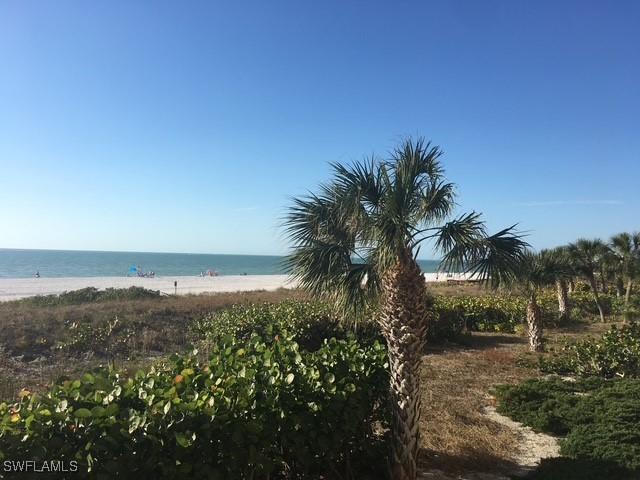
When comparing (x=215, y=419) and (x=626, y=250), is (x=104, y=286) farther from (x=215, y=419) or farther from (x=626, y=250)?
A: (x=215, y=419)

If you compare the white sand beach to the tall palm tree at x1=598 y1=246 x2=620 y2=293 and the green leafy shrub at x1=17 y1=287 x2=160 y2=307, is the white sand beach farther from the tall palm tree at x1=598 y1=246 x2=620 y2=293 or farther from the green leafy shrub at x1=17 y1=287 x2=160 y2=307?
the tall palm tree at x1=598 y1=246 x2=620 y2=293

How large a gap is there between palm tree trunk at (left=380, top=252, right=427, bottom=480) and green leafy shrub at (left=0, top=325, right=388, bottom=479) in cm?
29

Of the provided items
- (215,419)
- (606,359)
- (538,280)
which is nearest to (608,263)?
(538,280)

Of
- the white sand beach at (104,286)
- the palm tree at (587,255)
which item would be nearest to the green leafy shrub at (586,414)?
the palm tree at (587,255)

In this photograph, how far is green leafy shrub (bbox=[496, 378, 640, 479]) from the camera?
5.59 meters

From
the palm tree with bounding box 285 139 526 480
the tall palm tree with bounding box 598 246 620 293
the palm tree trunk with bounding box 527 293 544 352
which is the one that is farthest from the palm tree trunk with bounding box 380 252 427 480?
the tall palm tree with bounding box 598 246 620 293

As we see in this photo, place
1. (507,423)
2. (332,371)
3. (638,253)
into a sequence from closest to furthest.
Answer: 1. (332,371)
2. (507,423)
3. (638,253)

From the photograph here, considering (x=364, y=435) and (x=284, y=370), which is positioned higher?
(x=284, y=370)

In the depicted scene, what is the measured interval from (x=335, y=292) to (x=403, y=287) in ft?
3.05

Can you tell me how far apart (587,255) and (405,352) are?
83.0ft

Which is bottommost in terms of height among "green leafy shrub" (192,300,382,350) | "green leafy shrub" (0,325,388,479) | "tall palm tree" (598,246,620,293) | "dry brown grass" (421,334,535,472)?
"dry brown grass" (421,334,535,472)

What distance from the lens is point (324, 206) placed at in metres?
5.61

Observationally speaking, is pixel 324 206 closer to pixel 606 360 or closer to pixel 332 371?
pixel 332 371

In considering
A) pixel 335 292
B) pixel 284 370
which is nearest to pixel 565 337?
pixel 335 292
